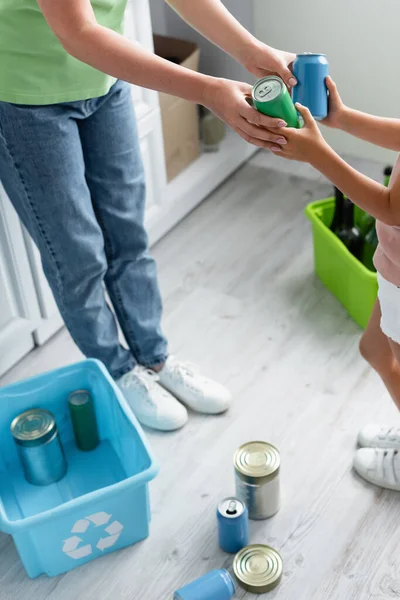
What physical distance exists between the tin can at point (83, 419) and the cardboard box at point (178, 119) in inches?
39.8

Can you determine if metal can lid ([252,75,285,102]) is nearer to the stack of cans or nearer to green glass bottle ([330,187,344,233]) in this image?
the stack of cans

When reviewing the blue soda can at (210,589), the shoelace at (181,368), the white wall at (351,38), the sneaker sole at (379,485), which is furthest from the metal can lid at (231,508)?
the white wall at (351,38)

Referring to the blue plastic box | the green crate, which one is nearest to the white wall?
the green crate

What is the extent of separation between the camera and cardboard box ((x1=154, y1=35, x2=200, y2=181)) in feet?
7.88

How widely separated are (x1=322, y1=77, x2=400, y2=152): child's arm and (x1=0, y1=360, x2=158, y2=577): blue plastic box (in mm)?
685

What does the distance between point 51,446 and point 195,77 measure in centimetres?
80

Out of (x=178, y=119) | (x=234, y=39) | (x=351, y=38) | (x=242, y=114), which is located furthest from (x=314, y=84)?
(x=351, y=38)

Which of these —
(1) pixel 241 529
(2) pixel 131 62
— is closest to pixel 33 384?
(1) pixel 241 529

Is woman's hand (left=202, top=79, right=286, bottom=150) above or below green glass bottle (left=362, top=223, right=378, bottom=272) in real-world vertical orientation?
above

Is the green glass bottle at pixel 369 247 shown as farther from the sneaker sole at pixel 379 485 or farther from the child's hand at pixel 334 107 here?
the child's hand at pixel 334 107

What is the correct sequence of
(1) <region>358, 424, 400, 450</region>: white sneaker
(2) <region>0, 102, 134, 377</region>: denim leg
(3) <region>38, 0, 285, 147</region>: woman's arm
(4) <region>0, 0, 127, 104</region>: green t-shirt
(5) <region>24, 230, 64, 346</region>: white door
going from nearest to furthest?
1. (3) <region>38, 0, 285, 147</region>: woman's arm
2. (4) <region>0, 0, 127, 104</region>: green t-shirt
3. (2) <region>0, 102, 134, 377</region>: denim leg
4. (1) <region>358, 424, 400, 450</region>: white sneaker
5. (5) <region>24, 230, 64, 346</region>: white door

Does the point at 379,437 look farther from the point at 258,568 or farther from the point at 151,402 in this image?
the point at 151,402

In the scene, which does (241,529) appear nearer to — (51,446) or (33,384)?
(51,446)

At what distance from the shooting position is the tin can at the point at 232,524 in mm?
1496
